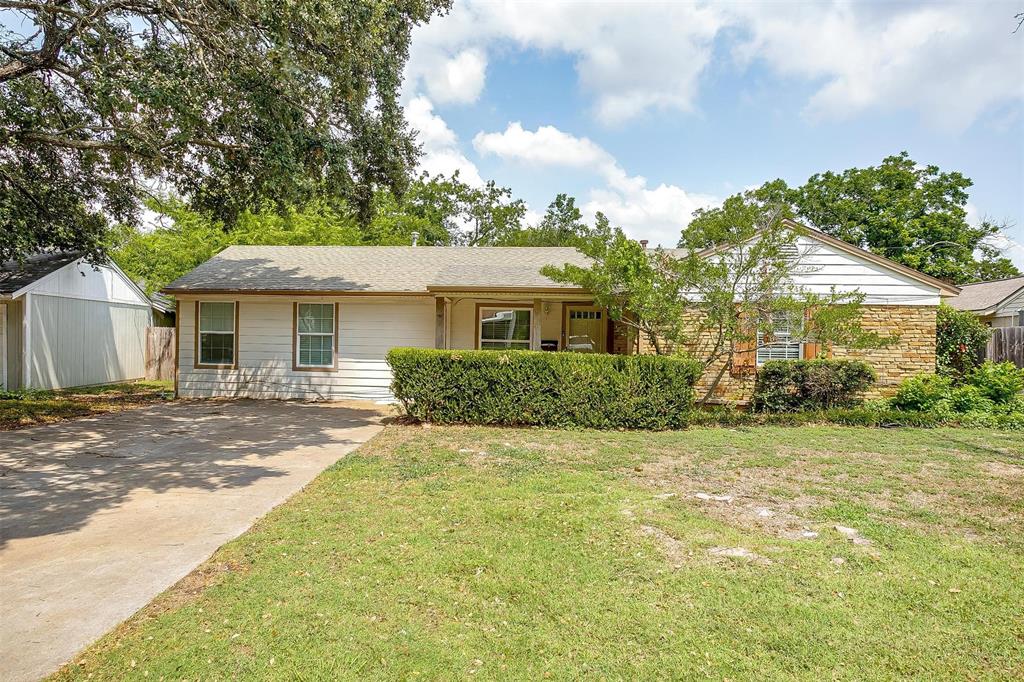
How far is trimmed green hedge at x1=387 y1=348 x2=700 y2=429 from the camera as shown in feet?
29.6

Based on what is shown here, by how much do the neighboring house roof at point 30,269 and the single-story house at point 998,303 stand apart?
89.2ft

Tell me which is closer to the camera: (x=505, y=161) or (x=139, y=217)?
(x=139, y=217)

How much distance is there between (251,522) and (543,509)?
2.54 metres

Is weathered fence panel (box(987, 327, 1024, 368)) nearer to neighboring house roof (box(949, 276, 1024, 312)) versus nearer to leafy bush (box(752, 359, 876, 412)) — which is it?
leafy bush (box(752, 359, 876, 412))

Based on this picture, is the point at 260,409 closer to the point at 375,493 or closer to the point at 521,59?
the point at 375,493

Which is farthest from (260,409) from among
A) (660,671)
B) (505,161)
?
(505,161)

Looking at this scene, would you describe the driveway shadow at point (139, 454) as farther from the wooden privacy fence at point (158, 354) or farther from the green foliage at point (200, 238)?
the green foliage at point (200, 238)

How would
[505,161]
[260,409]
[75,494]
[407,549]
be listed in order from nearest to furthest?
[407,549], [75,494], [260,409], [505,161]

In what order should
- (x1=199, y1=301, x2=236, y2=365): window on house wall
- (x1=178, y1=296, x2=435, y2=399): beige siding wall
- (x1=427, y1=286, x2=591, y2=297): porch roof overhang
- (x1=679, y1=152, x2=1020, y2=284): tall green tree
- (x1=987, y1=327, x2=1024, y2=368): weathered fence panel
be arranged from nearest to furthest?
(x1=427, y1=286, x2=591, y2=297): porch roof overhang → (x1=987, y1=327, x2=1024, y2=368): weathered fence panel → (x1=178, y1=296, x2=435, y2=399): beige siding wall → (x1=199, y1=301, x2=236, y2=365): window on house wall → (x1=679, y1=152, x2=1020, y2=284): tall green tree

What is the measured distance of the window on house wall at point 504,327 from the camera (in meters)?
12.9

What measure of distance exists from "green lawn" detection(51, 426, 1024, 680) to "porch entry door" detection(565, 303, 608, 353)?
723 cm

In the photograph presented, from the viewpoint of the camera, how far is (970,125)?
13367 mm

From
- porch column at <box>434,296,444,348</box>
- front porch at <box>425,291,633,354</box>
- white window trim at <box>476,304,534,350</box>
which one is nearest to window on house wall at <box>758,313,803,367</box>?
front porch at <box>425,291,633,354</box>

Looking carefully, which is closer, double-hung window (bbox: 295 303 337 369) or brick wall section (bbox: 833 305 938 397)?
brick wall section (bbox: 833 305 938 397)
